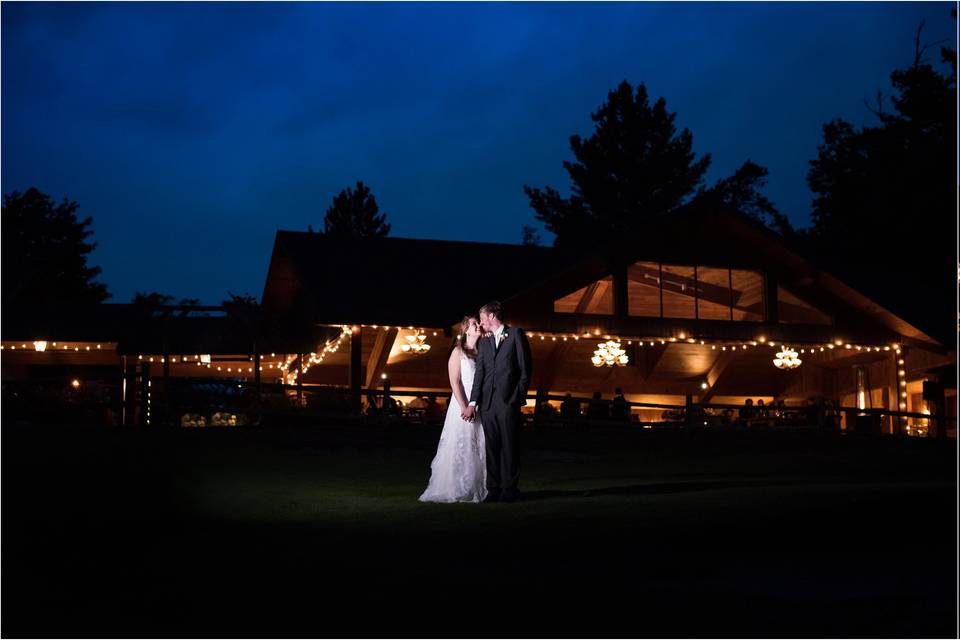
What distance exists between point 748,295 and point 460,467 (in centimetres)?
2053

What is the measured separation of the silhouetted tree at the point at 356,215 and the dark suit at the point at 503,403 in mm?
60163

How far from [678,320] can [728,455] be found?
8982 millimetres

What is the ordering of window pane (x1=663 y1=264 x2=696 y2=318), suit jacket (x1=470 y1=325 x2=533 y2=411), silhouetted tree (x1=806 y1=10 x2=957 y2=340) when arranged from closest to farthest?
1. suit jacket (x1=470 y1=325 x2=533 y2=411)
2. window pane (x1=663 y1=264 x2=696 y2=318)
3. silhouetted tree (x1=806 y1=10 x2=957 y2=340)

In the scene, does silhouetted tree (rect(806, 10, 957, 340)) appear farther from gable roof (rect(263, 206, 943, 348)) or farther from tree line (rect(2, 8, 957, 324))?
gable roof (rect(263, 206, 943, 348))

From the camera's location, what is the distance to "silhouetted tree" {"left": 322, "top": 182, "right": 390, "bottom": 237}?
7138cm

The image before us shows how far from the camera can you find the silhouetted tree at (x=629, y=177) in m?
59.5

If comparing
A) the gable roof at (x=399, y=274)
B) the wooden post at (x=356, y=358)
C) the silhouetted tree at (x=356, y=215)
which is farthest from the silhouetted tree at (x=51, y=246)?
the wooden post at (x=356, y=358)

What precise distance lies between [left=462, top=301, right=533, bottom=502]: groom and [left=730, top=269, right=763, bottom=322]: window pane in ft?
66.0

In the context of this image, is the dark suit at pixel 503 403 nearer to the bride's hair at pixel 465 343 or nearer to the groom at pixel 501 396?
the groom at pixel 501 396

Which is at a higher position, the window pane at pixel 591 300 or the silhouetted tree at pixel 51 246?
the silhouetted tree at pixel 51 246

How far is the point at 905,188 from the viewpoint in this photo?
160ft

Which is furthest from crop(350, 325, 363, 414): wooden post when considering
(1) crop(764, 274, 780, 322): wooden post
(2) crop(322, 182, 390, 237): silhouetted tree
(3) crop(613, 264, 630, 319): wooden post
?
(2) crop(322, 182, 390, 237): silhouetted tree

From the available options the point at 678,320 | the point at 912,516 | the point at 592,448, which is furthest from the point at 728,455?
the point at 912,516

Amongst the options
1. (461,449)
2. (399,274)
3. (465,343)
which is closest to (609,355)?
(399,274)
